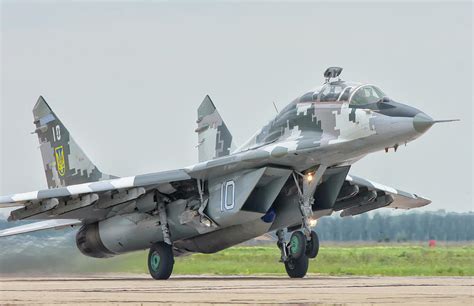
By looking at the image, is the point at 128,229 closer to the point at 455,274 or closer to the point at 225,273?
the point at 225,273

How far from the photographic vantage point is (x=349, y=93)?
779 inches

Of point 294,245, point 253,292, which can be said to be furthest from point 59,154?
point 253,292

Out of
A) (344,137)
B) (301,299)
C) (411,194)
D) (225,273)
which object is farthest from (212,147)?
(301,299)

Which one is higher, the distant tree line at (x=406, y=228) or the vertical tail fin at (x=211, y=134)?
the vertical tail fin at (x=211, y=134)

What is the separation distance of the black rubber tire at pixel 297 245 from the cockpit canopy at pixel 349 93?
7.96 feet

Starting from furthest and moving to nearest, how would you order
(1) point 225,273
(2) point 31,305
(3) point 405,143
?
1. (1) point 225,273
2. (3) point 405,143
3. (2) point 31,305

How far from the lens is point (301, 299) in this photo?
592 inches

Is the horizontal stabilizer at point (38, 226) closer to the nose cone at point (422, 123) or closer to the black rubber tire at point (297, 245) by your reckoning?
the black rubber tire at point (297, 245)

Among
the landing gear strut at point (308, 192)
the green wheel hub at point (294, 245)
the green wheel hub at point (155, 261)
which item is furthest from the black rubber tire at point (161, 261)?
the landing gear strut at point (308, 192)

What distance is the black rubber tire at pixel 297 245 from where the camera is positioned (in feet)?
66.2

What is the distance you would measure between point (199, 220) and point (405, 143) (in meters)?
4.36

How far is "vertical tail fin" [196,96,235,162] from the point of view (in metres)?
25.1

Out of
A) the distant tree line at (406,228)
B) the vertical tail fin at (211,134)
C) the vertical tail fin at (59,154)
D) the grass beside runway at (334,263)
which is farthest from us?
the distant tree line at (406,228)

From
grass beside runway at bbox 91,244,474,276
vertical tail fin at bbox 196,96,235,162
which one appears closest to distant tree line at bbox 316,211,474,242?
grass beside runway at bbox 91,244,474,276
